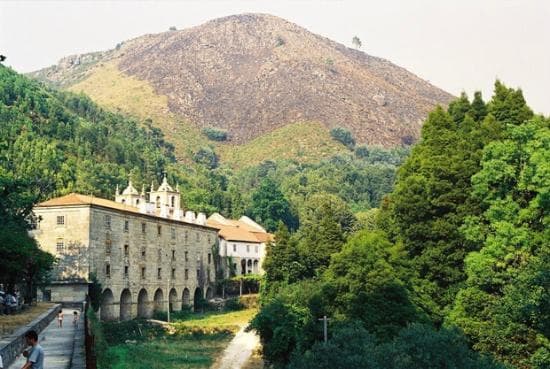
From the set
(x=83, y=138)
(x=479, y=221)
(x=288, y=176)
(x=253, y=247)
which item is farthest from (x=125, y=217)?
(x=288, y=176)

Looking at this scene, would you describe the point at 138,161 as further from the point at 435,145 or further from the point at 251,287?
the point at 435,145

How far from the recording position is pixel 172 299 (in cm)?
7081

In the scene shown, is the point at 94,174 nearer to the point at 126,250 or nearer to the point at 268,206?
the point at 268,206

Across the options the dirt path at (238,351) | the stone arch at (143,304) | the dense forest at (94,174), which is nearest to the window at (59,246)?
the dense forest at (94,174)

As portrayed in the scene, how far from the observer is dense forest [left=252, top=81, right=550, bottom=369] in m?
21.0

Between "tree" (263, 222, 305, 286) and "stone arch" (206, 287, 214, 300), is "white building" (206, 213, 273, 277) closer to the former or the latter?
"stone arch" (206, 287, 214, 300)

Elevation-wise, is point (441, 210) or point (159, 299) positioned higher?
point (441, 210)

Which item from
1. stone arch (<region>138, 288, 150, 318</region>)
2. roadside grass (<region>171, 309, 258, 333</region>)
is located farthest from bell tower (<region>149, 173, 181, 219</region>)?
roadside grass (<region>171, 309, 258, 333</region>)

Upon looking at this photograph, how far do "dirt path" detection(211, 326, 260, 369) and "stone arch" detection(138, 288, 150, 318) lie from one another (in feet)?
33.8

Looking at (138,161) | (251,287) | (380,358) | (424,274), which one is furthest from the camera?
(138,161)

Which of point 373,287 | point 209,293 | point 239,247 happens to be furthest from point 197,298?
point 373,287

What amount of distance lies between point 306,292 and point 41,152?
5706 cm

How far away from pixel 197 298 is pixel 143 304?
11374mm

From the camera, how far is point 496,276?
28.6m
